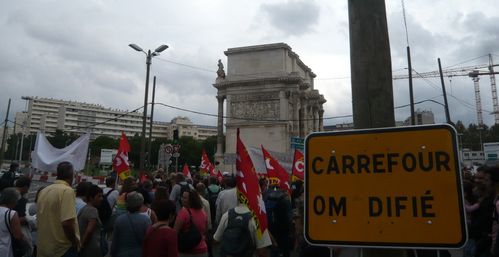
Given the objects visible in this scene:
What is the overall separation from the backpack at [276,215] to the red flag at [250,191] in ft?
9.39

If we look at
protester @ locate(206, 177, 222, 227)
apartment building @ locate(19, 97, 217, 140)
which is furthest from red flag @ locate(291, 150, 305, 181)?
apartment building @ locate(19, 97, 217, 140)

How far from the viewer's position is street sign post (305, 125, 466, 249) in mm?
2158

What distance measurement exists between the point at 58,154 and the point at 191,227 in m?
6.93

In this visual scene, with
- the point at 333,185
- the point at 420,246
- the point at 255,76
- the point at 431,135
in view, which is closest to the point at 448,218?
the point at 420,246

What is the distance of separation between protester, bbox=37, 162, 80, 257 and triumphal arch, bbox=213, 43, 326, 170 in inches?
1638

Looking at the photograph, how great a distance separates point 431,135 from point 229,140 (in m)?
48.0

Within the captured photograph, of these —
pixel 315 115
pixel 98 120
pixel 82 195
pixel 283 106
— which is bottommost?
pixel 82 195

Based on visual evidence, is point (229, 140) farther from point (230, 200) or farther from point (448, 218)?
point (448, 218)

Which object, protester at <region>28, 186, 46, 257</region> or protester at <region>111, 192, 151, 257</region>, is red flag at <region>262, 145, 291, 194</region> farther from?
protester at <region>111, 192, 151, 257</region>

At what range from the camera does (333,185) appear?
2.41 meters

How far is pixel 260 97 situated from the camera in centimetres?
4891

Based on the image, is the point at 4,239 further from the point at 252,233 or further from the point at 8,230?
the point at 252,233

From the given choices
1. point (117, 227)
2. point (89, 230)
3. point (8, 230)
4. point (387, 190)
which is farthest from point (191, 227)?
point (387, 190)

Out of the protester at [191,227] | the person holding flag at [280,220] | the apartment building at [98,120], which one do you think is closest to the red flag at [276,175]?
the person holding flag at [280,220]
